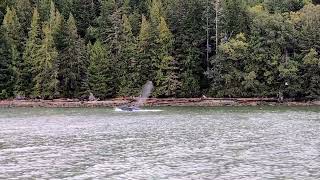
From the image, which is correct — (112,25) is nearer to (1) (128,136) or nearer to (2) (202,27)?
(2) (202,27)

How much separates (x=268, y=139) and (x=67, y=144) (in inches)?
596

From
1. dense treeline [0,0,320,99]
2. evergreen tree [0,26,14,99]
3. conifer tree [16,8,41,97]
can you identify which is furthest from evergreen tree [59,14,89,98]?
evergreen tree [0,26,14,99]

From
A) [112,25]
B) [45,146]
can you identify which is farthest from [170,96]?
[45,146]

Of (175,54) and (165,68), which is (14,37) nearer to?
(165,68)

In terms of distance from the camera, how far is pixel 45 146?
37500 mm

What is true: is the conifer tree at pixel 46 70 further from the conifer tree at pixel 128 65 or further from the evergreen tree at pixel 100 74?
the conifer tree at pixel 128 65

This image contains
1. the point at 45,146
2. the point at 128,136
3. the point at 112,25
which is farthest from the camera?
the point at 112,25

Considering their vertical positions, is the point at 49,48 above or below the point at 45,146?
above

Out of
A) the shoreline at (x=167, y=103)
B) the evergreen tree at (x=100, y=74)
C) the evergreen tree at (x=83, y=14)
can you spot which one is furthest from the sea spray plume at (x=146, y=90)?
the evergreen tree at (x=83, y=14)

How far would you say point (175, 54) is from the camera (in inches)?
4048

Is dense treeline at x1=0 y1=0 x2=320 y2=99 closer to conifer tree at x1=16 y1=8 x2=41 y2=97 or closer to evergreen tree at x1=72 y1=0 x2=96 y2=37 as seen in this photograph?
conifer tree at x1=16 y1=8 x2=41 y2=97

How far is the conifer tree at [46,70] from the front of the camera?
10125 cm

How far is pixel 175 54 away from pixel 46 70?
82.6 ft

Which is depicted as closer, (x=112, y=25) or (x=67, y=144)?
(x=67, y=144)
